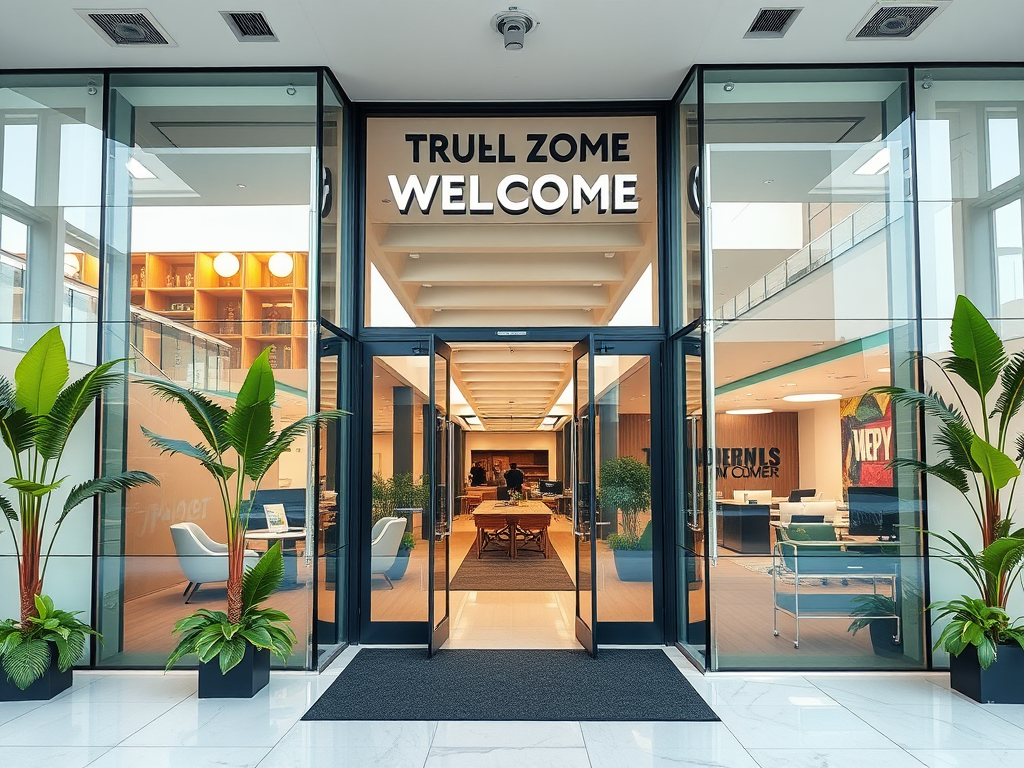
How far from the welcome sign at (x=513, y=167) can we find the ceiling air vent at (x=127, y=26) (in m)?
1.60

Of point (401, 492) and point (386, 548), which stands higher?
point (401, 492)

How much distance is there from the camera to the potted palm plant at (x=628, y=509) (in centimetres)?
609

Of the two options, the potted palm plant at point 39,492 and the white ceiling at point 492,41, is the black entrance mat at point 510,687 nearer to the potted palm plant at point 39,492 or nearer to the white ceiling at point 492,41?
the potted palm plant at point 39,492

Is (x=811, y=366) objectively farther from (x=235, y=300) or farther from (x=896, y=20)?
(x=235, y=300)

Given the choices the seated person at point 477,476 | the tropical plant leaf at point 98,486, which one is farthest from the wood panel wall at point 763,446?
the seated person at point 477,476

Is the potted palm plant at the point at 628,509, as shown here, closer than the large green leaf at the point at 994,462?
No

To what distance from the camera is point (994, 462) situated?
4621 mm

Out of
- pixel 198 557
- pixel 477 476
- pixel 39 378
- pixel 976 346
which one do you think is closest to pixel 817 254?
pixel 976 346

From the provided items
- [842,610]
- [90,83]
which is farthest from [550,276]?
[90,83]

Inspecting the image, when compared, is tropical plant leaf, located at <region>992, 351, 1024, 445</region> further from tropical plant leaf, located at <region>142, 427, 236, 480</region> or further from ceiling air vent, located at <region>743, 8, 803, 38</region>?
tropical plant leaf, located at <region>142, 427, 236, 480</region>

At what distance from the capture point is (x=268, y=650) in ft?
15.9

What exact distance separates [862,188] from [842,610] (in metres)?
2.75

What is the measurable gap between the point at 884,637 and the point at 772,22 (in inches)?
Answer: 152

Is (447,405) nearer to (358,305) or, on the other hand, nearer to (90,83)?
(358,305)
